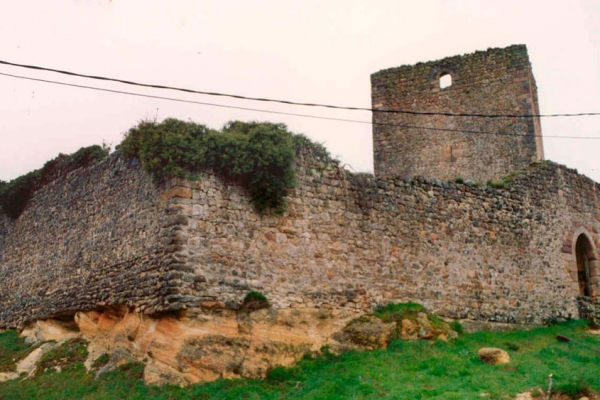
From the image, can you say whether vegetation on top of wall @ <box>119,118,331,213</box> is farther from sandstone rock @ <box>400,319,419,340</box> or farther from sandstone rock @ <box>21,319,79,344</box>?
sandstone rock @ <box>21,319,79,344</box>

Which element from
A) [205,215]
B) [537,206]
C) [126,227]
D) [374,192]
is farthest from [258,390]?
[537,206]

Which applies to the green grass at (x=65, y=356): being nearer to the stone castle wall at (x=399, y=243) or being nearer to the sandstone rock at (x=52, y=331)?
the sandstone rock at (x=52, y=331)

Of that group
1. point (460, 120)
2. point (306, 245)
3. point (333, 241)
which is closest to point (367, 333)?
point (333, 241)

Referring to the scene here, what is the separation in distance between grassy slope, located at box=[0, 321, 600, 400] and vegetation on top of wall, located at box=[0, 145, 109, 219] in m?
5.03

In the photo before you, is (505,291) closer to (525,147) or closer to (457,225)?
(457,225)

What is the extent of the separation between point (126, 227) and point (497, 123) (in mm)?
13201

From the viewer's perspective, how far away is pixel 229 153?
13.7 meters

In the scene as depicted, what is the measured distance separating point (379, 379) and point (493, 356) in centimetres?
257

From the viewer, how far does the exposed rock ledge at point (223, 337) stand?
41.7 feet

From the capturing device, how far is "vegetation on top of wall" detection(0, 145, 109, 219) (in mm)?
16922

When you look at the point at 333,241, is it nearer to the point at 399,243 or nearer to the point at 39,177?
the point at 399,243

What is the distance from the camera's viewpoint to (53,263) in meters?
16.9

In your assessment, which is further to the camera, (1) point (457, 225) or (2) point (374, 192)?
(1) point (457, 225)

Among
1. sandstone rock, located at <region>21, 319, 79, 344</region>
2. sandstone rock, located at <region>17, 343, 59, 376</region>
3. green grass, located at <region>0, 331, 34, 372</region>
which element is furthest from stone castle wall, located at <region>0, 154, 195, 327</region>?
sandstone rock, located at <region>17, 343, 59, 376</region>
